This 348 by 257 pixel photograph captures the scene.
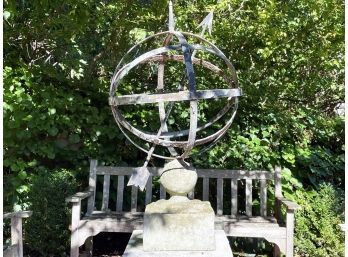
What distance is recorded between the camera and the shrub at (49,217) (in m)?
4.89

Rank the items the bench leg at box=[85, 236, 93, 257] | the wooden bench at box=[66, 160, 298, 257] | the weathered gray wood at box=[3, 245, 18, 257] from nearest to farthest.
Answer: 1. the weathered gray wood at box=[3, 245, 18, 257]
2. the wooden bench at box=[66, 160, 298, 257]
3. the bench leg at box=[85, 236, 93, 257]

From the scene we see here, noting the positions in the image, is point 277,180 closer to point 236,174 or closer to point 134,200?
point 236,174

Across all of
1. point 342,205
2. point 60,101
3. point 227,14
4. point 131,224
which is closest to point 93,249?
point 131,224

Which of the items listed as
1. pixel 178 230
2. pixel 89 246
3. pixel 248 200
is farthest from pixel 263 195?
pixel 89 246

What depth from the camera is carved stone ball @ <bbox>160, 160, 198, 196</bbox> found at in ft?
11.3

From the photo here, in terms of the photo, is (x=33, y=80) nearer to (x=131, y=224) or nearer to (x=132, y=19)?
(x=132, y=19)

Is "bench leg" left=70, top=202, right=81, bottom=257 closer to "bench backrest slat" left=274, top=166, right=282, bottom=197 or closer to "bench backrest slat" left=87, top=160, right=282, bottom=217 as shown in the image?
"bench backrest slat" left=87, top=160, right=282, bottom=217

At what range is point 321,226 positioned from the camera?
4.77 m

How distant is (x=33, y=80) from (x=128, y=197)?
6.47 feet

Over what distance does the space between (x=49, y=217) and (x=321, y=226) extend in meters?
3.08

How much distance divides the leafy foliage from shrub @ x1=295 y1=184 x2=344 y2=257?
1.43ft

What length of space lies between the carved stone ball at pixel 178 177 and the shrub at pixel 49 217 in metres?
1.99

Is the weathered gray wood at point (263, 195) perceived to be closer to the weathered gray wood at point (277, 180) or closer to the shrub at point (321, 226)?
the weathered gray wood at point (277, 180)

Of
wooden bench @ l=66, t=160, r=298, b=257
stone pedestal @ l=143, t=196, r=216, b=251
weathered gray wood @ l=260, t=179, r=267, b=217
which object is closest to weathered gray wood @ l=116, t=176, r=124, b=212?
wooden bench @ l=66, t=160, r=298, b=257
